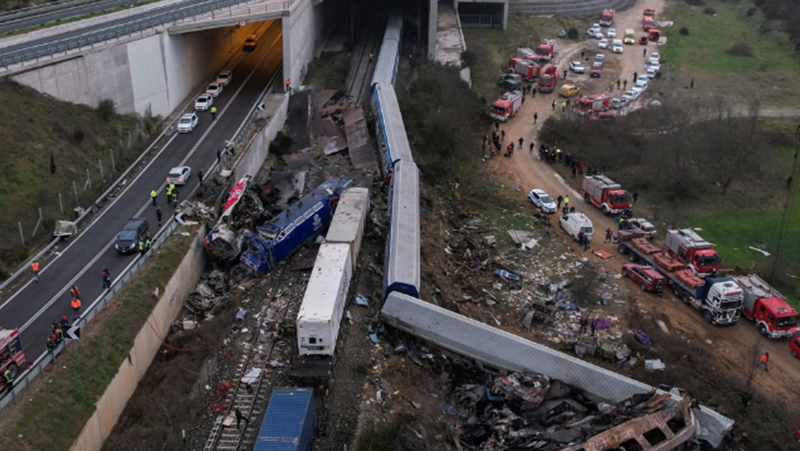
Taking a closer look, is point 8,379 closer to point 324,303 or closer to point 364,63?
point 324,303

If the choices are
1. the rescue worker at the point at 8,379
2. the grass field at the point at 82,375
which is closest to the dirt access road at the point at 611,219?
the grass field at the point at 82,375

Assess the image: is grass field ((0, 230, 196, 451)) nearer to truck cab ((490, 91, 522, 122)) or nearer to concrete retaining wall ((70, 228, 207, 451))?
concrete retaining wall ((70, 228, 207, 451))

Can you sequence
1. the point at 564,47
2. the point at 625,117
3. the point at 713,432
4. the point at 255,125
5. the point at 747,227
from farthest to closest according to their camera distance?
the point at 564,47 → the point at 625,117 → the point at 255,125 → the point at 747,227 → the point at 713,432

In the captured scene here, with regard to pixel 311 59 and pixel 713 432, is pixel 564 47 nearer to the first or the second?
pixel 311 59

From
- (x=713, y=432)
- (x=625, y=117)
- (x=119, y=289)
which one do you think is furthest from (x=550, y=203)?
(x=119, y=289)

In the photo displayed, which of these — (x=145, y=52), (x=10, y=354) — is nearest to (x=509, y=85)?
(x=145, y=52)

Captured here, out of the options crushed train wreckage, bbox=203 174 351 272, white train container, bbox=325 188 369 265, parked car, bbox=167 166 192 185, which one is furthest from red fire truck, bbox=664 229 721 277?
parked car, bbox=167 166 192 185

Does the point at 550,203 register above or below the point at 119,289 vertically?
below

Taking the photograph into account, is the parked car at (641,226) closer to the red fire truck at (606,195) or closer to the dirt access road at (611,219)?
the dirt access road at (611,219)
